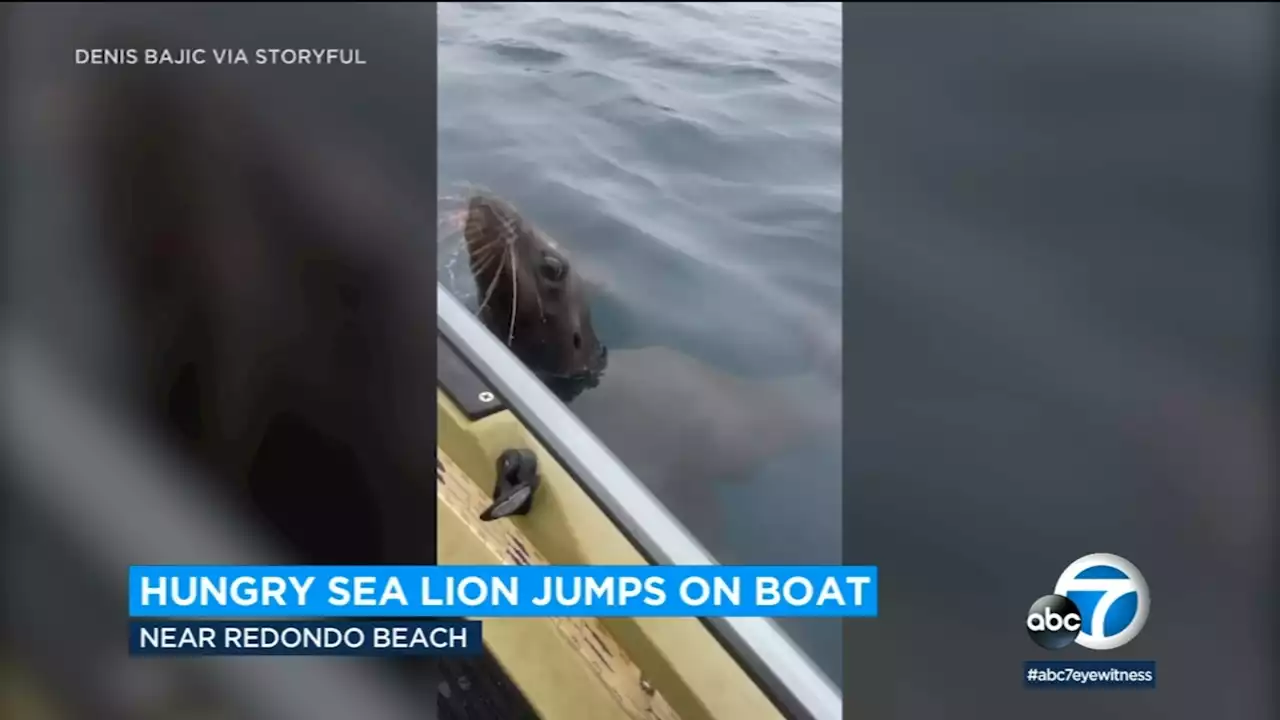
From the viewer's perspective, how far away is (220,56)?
3.29 feet

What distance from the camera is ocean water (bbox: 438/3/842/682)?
1.02m

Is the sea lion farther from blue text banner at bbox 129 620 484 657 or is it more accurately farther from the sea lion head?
blue text banner at bbox 129 620 484 657

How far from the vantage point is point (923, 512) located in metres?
1.02

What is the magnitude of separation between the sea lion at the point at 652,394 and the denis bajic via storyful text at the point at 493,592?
0.08 metres

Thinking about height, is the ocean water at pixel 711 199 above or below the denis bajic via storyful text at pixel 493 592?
above

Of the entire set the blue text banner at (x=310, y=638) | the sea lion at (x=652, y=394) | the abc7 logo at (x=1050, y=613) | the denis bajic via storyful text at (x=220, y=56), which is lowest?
the blue text banner at (x=310, y=638)

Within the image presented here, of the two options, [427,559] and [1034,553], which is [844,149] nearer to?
[1034,553]

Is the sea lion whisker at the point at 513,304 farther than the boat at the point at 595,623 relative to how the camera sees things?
Yes

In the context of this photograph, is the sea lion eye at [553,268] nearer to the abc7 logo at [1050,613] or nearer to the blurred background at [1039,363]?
the blurred background at [1039,363]

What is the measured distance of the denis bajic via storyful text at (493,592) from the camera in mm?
994

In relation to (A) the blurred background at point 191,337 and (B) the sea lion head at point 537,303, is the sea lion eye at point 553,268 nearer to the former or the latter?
(B) the sea lion head at point 537,303

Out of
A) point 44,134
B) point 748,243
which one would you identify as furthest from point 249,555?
point 748,243

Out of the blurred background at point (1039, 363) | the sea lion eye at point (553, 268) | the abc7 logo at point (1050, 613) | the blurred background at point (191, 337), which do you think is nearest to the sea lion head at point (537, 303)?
Answer: the sea lion eye at point (553, 268)

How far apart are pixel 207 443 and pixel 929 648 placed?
909mm
